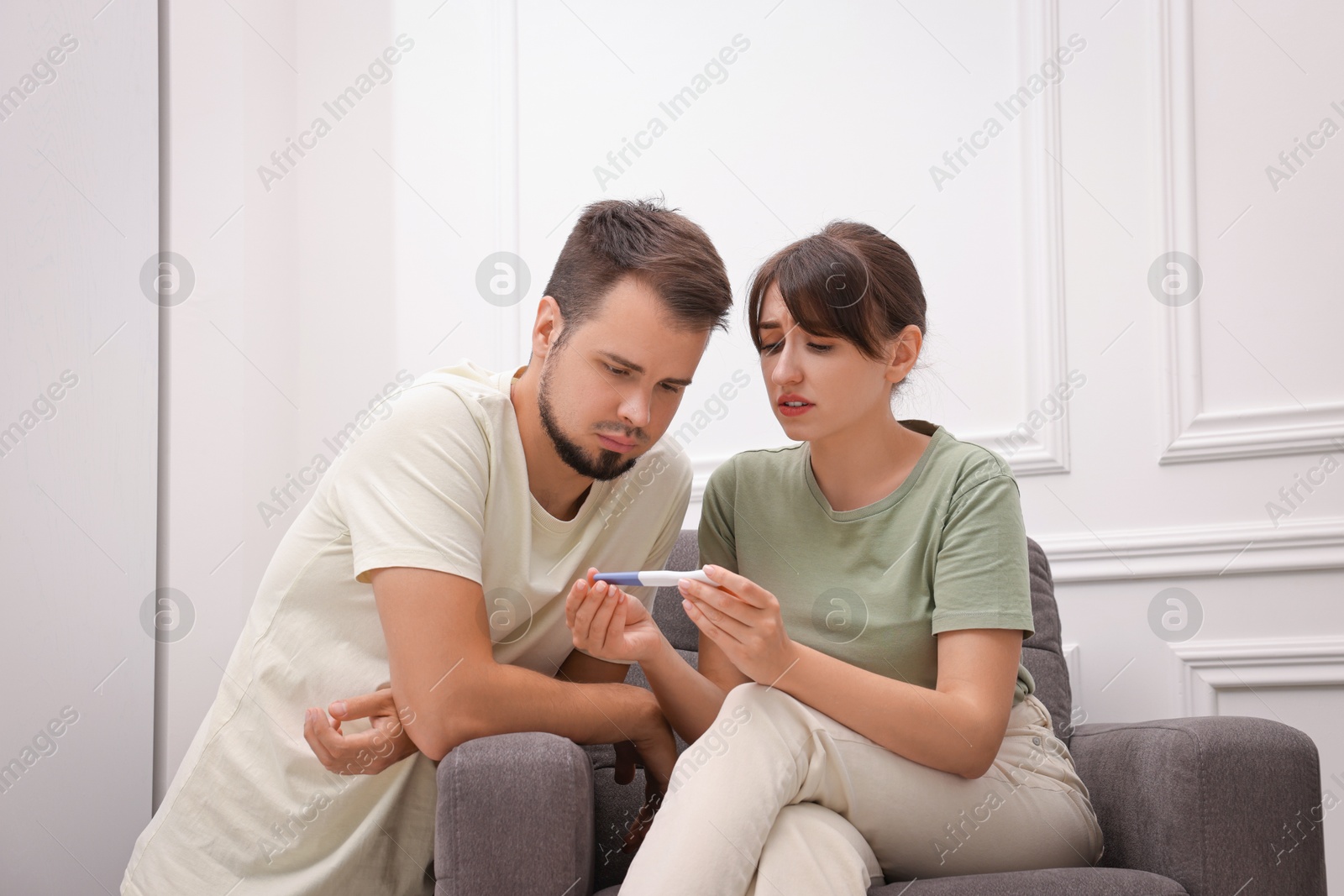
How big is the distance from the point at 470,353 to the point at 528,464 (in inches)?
52.6

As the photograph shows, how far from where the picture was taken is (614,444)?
4.56 feet

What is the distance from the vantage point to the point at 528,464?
1.46m

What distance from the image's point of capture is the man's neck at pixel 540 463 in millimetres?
1454

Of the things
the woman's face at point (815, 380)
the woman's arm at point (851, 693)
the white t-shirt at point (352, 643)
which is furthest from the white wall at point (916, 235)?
the white t-shirt at point (352, 643)

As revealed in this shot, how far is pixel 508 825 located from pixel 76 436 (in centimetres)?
169

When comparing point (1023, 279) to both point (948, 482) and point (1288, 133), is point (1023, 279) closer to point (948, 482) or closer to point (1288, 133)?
point (1288, 133)

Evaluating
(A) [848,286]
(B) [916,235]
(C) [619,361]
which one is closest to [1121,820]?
(A) [848,286]

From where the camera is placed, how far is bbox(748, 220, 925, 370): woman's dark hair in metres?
1.46

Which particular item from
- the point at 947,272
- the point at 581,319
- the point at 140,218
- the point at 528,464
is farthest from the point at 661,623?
the point at 140,218

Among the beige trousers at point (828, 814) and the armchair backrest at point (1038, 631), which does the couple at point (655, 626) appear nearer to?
the beige trousers at point (828, 814)

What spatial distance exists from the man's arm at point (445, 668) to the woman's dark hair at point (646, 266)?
0.41 metres

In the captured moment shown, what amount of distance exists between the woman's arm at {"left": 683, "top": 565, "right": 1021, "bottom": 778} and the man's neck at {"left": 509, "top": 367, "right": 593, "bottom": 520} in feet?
1.11

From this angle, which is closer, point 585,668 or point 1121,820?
point 1121,820

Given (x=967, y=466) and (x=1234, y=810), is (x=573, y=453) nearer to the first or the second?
(x=967, y=466)
